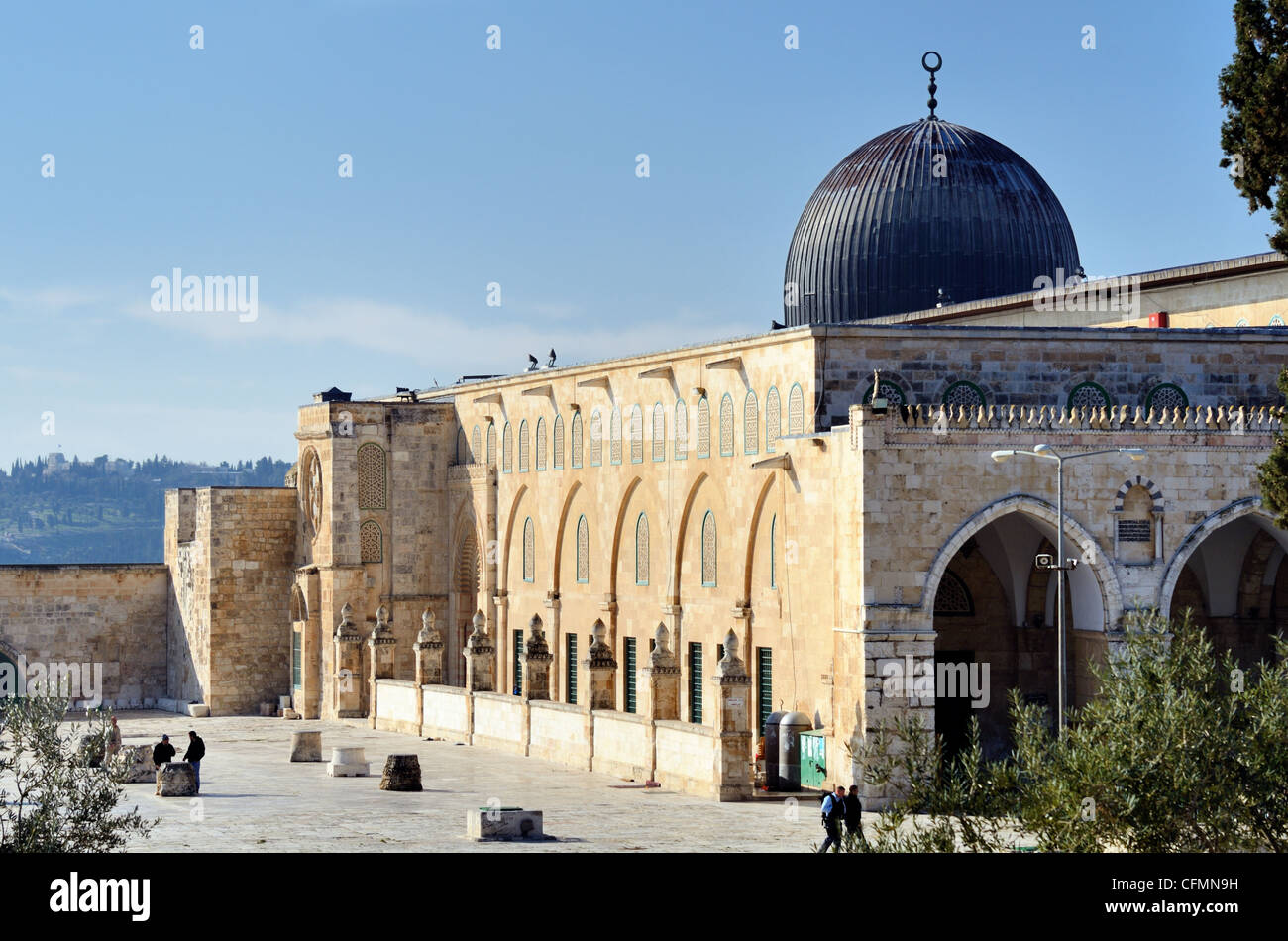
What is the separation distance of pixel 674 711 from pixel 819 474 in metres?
4.96

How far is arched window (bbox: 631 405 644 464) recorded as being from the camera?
1660 inches

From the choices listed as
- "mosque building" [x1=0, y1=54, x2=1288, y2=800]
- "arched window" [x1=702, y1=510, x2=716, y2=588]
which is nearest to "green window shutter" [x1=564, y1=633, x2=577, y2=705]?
"mosque building" [x1=0, y1=54, x2=1288, y2=800]

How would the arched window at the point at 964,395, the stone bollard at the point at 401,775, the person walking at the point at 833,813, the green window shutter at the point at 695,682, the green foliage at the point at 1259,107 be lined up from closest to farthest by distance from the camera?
the green foliage at the point at 1259,107 < the person walking at the point at 833,813 < the stone bollard at the point at 401,775 < the arched window at the point at 964,395 < the green window shutter at the point at 695,682

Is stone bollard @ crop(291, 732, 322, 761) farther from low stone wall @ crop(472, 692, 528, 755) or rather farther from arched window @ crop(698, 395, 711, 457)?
arched window @ crop(698, 395, 711, 457)

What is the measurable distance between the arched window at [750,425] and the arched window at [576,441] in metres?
7.53

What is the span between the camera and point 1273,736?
748 inches

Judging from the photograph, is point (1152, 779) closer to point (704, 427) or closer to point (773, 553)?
point (773, 553)

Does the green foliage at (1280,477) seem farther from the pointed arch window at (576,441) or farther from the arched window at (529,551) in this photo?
the arched window at (529,551)

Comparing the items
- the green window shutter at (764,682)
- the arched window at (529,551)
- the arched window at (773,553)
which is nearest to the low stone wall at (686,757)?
the green window shutter at (764,682)

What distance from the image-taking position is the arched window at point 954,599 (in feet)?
126

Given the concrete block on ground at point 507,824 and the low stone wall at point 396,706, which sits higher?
the low stone wall at point 396,706

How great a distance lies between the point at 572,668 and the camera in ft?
150

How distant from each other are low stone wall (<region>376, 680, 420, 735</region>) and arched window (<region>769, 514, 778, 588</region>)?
11.8 m
